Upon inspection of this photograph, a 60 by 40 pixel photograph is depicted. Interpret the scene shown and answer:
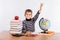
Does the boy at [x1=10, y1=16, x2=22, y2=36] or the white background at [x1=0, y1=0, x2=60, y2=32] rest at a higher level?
the white background at [x1=0, y1=0, x2=60, y2=32]

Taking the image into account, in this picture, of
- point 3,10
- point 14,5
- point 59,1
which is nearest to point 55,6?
point 59,1

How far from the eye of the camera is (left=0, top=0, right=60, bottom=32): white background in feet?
6.06

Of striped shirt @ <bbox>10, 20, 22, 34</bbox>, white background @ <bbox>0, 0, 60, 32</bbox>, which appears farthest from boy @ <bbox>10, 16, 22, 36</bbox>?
white background @ <bbox>0, 0, 60, 32</bbox>

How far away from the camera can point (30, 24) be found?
150cm

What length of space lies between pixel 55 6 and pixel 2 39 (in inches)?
33.8

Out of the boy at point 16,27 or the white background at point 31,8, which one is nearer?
the boy at point 16,27

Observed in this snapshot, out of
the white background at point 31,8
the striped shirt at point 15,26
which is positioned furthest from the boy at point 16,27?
the white background at point 31,8

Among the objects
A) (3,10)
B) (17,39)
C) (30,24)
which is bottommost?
(17,39)

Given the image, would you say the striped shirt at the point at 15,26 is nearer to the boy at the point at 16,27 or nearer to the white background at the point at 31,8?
the boy at the point at 16,27

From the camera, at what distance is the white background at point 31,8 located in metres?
1.85

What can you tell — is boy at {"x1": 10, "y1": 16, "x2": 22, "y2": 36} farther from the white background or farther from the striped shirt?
the white background

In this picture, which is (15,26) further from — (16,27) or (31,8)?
(31,8)

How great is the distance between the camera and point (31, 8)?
1.86m

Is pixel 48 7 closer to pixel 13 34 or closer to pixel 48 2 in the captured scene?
pixel 48 2
